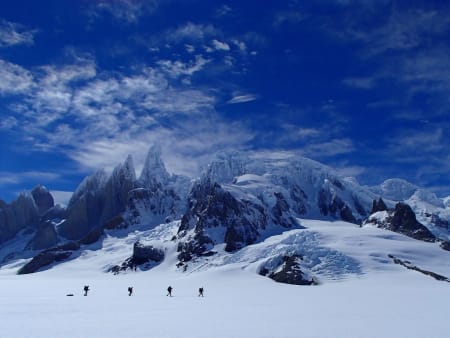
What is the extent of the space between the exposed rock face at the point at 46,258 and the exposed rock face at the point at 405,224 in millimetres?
113079

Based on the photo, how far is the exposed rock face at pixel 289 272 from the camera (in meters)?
86.2

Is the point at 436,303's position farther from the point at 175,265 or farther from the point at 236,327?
the point at 175,265

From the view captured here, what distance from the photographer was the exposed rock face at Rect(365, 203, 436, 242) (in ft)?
431

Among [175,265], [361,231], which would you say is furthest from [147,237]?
[361,231]

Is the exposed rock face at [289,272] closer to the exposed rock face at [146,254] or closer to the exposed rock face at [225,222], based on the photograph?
the exposed rock face at [225,222]

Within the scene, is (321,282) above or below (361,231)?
below

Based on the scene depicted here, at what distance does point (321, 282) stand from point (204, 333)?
65546 millimetres

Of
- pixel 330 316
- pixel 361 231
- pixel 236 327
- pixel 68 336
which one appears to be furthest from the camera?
pixel 361 231

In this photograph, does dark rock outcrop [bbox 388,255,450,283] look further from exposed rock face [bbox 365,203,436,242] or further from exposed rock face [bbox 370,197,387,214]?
exposed rock face [bbox 370,197,387,214]

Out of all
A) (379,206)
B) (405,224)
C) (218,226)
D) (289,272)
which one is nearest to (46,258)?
(218,226)

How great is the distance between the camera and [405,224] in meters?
136

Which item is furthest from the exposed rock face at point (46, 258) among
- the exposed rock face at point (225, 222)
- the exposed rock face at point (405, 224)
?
the exposed rock face at point (405, 224)

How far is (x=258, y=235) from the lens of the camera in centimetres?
14588

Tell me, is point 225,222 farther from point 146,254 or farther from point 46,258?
point 46,258
